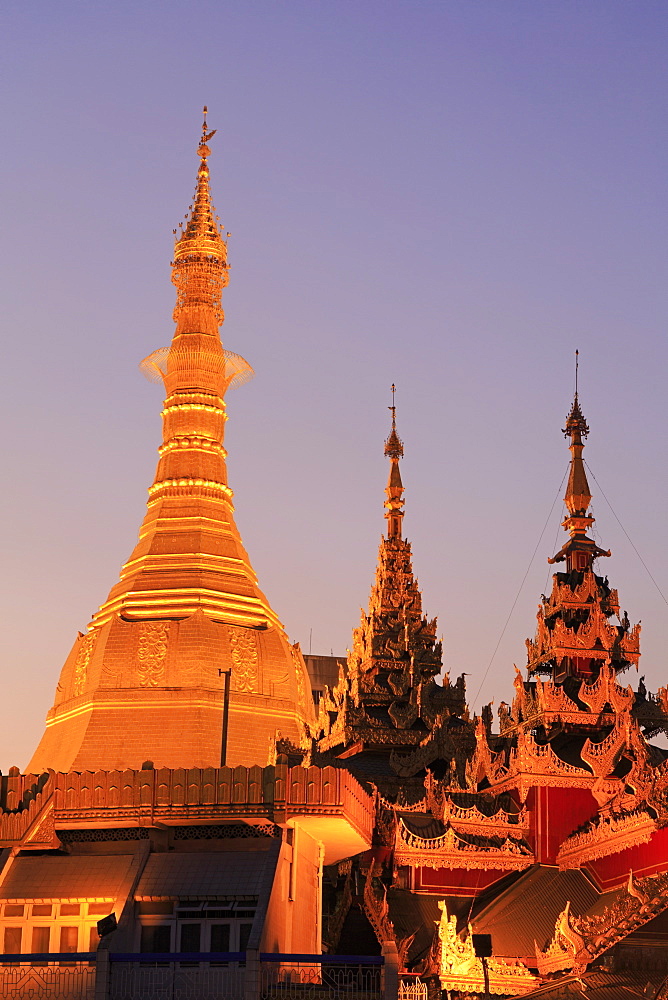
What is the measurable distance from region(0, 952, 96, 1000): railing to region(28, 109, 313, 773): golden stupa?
18.7 m

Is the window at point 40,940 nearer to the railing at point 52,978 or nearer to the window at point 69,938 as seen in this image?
the window at point 69,938

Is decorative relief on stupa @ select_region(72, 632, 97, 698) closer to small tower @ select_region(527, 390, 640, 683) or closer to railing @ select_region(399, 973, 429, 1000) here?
small tower @ select_region(527, 390, 640, 683)

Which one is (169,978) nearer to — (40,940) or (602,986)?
(40,940)

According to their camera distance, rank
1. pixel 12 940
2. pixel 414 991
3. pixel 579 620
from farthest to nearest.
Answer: pixel 579 620
pixel 414 991
pixel 12 940

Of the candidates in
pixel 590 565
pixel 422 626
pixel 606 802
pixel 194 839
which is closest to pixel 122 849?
pixel 194 839

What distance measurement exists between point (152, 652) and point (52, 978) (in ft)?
77.8

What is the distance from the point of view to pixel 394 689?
50656mm

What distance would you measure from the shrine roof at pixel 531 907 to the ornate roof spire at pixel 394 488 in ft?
67.7

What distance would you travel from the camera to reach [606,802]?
38.6 m

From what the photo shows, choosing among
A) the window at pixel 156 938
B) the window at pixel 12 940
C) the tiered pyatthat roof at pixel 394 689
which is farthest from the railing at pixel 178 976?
the tiered pyatthat roof at pixel 394 689

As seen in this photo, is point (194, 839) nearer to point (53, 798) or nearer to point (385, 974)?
point (53, 798)

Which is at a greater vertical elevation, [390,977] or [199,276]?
[199,276]

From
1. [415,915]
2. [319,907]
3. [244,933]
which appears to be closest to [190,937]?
[244,933]

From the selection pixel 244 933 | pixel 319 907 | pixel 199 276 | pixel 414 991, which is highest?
pixel 199 276
